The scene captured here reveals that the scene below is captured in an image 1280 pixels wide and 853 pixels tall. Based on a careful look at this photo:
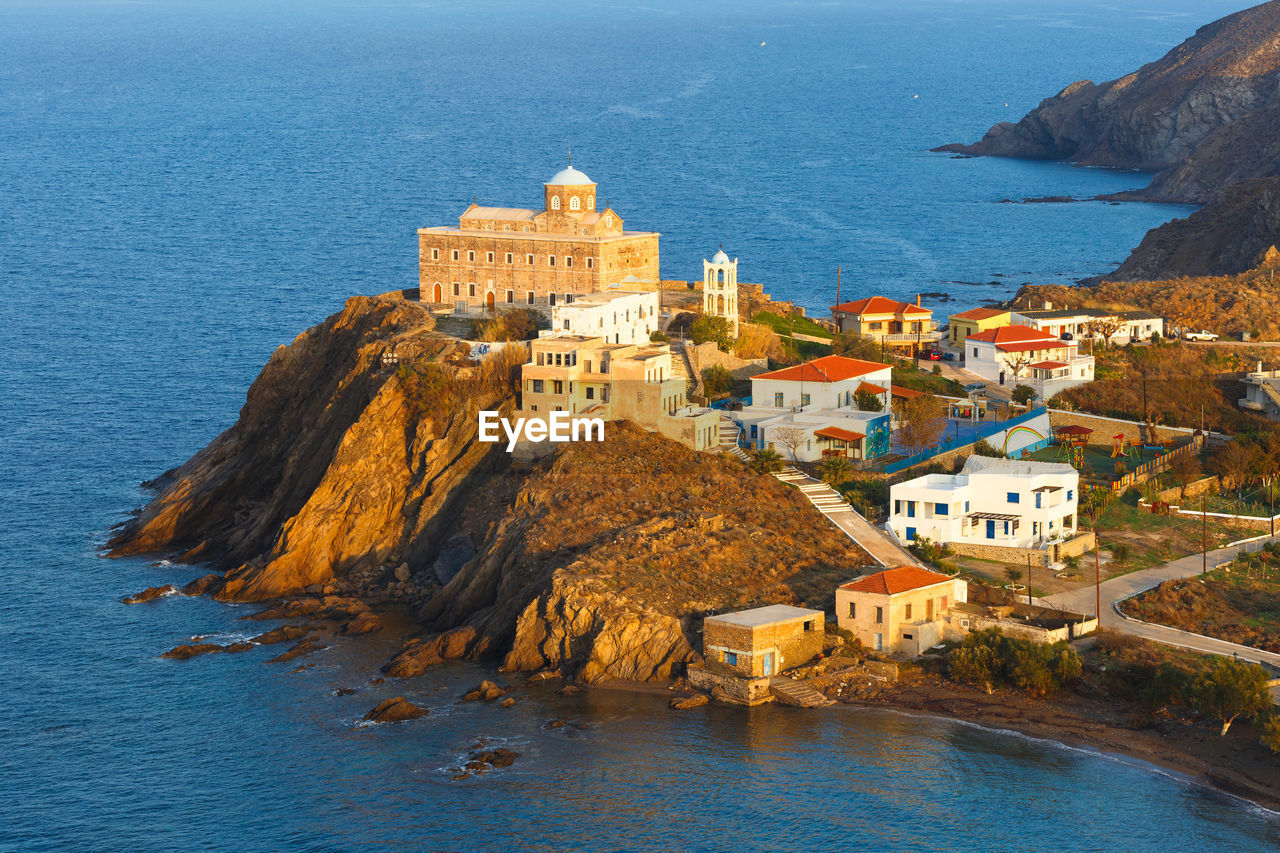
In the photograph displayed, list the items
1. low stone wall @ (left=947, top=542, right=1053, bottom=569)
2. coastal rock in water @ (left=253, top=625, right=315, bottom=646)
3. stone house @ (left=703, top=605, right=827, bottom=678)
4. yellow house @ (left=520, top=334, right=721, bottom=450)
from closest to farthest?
stone house @ (left=703, top=605, right=827, bottom=678) → coastal rock in water @ (left=253, top=625, right=315, bottom=646) → low stone wall @ (left=947, top=542, right=1053, bottom=569) → yellow house @ (left=520, top=334, right=721, bottom=450)

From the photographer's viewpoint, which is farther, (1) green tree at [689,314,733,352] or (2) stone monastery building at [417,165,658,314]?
(2) stone monastery building at [417,165,658,314]

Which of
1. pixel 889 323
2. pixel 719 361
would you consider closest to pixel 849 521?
pixel 719 361

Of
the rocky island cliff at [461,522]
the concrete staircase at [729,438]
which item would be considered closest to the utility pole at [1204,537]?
the rocky island cliff at [461,522]

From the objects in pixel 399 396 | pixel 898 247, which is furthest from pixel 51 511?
pixel 898 247

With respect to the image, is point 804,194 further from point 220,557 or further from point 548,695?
point 548,695

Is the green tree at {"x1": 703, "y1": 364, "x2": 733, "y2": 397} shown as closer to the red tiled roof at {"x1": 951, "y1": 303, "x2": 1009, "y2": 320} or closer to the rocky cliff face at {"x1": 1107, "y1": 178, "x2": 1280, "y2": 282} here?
the red tiled roof at {"x1": 951, "y1": 303, "x2": 1009, "y2": 320}

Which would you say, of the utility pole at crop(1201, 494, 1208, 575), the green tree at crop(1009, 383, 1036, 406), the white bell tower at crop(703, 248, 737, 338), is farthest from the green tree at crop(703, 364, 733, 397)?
the utility pole at crop(1201, 494, 1208, 575)

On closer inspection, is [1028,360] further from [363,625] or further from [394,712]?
[394,712]
